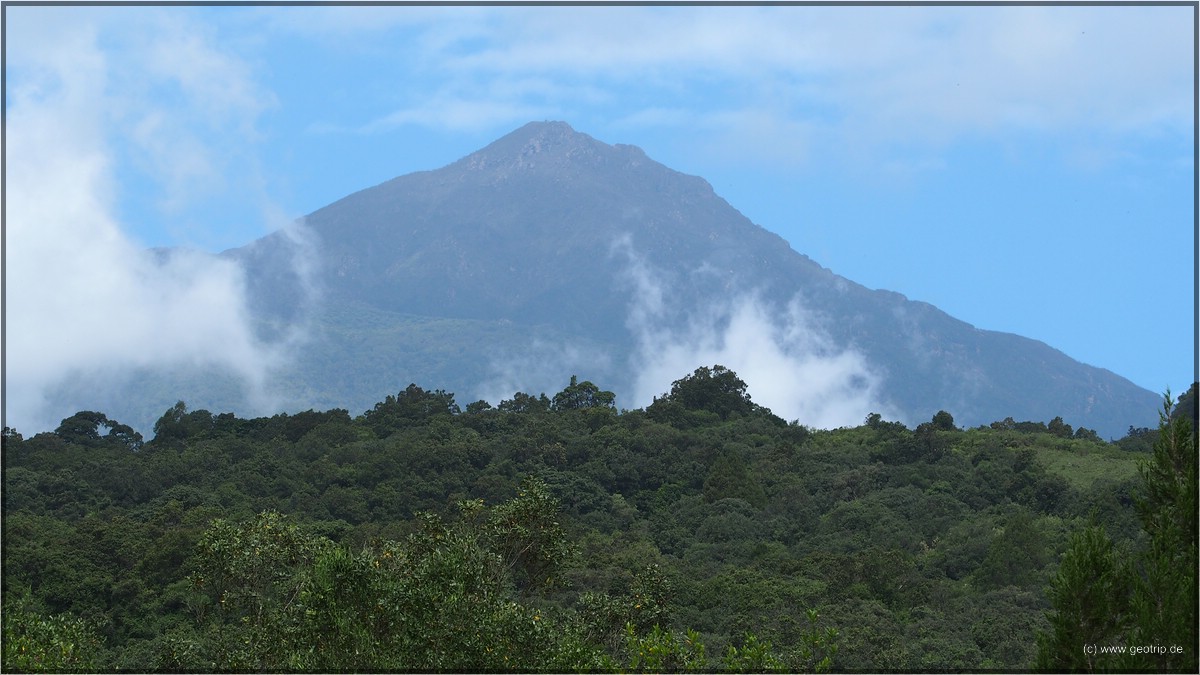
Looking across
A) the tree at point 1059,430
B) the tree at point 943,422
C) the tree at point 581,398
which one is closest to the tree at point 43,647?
the tree at point 943,422

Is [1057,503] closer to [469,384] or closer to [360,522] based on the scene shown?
[360,522]

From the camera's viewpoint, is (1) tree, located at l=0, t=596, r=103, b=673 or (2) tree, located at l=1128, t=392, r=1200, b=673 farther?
(1) tree, located at l=0, t=596, r=103, b=673

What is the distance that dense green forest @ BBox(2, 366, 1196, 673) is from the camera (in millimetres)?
18125

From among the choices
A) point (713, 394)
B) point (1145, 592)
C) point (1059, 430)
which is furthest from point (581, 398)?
point (1145, 592)

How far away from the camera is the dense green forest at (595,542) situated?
18.1 meters

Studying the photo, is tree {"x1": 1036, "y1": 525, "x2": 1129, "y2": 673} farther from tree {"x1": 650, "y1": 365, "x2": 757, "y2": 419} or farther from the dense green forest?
tree {"x1": 650, "y1": 365, "x2": 757, "y2": 419}

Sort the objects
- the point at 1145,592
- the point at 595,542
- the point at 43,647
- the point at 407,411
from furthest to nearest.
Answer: the point at 407,411
the point at 595,542
the point at 43,647
the point at 1145,592

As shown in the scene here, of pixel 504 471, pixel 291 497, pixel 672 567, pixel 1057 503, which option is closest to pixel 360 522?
pixel 291 497

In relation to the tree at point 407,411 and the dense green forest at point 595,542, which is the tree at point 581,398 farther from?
A: the tree at point 407,411

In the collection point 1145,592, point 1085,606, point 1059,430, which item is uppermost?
point 1059,430

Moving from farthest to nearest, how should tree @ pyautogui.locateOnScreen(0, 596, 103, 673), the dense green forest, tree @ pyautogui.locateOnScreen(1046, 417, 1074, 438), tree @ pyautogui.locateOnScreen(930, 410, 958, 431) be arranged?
1. tree @ pyautogui.locateOnScreen(930, 410, 958, 431)
2. tree @ pyautogui.locateOnScreen(1046, 417, 1074, 438)
3. tree @ pyautogui.locateOnScreen(0, 596, 103, 673)
4. the dense green forest

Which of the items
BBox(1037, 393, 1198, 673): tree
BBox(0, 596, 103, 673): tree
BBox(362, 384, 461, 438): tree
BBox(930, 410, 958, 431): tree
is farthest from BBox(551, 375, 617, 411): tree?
BBox(1037, 393, 1198, 673): tree

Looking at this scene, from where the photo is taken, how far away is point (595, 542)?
51.0 meters

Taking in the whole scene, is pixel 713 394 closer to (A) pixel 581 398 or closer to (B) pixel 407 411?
(A) pixel 581 398
